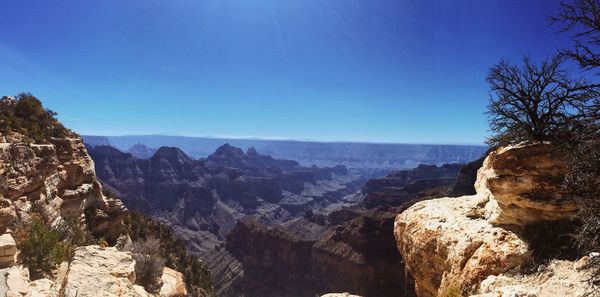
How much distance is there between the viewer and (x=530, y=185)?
436 inches

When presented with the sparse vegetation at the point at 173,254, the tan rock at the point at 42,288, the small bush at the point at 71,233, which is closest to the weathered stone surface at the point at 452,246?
the tan rock at the point at 42,288

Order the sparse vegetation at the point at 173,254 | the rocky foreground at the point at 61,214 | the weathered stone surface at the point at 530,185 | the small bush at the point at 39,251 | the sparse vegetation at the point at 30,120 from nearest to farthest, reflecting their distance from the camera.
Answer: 1. the rocky foreground at the point at 61,214
2. the weathered stone surface at the point at 530,185
3. the small bush at the point at 39,251
4. the sparse vegetation at the point at 30,120
5. the sparse vegetation at the point at 173,254

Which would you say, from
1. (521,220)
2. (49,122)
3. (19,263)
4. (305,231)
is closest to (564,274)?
(521,220)

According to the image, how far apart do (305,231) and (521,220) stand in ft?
325

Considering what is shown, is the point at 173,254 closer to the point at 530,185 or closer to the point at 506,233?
the point at 506,233

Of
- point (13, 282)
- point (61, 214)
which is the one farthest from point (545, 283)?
point (61, 214)

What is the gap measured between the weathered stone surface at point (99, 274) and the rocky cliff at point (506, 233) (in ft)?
33.7

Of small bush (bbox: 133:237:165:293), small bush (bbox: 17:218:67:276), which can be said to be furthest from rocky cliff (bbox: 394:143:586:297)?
small bush (bbox: 17:218:67:276)

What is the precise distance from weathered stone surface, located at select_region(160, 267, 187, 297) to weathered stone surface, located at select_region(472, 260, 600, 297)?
1360 cm

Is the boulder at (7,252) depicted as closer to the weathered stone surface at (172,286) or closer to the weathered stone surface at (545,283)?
the weathered stone surface at (172,286)

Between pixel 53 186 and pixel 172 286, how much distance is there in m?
8.26

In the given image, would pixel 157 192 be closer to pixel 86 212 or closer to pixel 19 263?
pixel 86 212

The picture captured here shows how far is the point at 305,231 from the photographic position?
10788cm

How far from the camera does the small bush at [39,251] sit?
10.7 meters
